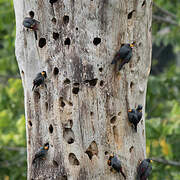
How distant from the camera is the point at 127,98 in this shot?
334 cm

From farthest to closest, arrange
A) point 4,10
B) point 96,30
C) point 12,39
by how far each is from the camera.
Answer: point 4,10, point 12,39, point 96,30

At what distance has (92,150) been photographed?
10.5 ft

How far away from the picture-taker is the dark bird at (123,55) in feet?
10.4

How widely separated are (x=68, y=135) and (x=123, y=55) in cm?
90

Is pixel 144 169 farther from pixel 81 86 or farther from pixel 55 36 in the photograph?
pixel 55 36

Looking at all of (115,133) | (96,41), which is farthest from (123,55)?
(115,133)

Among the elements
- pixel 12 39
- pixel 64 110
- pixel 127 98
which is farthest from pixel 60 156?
pixel 12 39

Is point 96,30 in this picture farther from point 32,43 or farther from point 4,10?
A: point 4,10

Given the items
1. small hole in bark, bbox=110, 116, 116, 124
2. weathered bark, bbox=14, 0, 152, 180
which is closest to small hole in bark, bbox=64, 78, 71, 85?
weathered bark, bbox=14, 0, 152, 180

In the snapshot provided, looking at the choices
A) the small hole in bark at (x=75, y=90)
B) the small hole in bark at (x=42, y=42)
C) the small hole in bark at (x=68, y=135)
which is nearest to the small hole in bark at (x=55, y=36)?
the small hole in bark at (x=42, y=42)

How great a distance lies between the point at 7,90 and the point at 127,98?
178 inches

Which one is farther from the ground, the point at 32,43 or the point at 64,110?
the point at 32,43

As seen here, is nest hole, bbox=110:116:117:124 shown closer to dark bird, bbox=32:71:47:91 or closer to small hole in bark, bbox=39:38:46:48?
dark bird, bbox=32:71:47:91

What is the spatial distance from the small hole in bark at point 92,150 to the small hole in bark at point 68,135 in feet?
0.58
